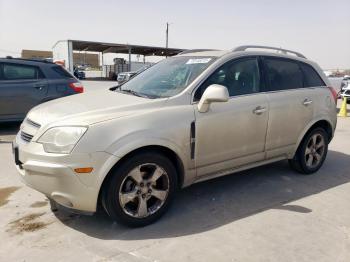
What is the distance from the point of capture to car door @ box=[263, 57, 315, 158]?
13.9ft

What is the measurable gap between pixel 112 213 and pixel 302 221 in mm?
1897

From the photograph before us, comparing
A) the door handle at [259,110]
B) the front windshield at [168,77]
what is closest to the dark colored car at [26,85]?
the front windshield at [168,77]

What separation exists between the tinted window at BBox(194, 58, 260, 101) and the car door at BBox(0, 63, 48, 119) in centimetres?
496

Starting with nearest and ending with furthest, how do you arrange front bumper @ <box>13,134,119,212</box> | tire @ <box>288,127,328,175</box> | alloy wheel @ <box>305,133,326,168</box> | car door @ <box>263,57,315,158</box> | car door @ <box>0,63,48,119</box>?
front bumper @ <box>13,134,119,212</box> → car door @ <box>263,57,315,158</box> → tire @ <box>288,127,328,175</box> → alloy wheel @ <box>305,133,326,168</box> → car door @ <box>0,63,48,119</box>

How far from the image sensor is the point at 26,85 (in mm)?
7402

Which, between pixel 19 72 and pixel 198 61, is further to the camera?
pixel 19 72

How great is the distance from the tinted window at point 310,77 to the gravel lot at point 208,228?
139 cm

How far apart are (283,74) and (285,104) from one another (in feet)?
1.49

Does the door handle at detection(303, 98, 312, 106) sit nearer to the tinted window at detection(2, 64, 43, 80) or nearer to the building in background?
the tinted window at detection(2, 64, 43, 80)

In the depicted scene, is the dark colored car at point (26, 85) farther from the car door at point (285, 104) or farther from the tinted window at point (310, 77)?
the tinted window at point (310, 77)

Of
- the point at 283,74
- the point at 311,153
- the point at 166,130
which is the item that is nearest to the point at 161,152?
the point at 166,130

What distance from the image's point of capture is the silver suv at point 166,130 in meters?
2.97

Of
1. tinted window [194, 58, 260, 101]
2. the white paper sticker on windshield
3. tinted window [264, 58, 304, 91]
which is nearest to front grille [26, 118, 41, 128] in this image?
tinted window [194, 58, 260, 101]

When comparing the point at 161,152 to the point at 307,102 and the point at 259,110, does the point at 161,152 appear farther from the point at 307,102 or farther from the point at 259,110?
the point at 307,102
